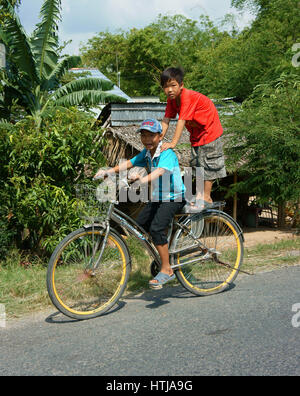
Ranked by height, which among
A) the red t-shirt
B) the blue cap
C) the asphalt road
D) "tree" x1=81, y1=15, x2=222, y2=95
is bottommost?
the asphalt road

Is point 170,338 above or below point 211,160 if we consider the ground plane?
below

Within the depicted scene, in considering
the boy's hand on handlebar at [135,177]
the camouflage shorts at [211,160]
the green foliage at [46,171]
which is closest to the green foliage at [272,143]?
the green foliage at [46,171]

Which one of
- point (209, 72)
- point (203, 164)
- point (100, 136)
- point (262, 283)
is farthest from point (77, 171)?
point (209, 72)

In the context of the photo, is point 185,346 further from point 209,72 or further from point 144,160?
point 209,72

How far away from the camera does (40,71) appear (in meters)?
13.4

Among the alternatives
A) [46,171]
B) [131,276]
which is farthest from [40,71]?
[131,276]

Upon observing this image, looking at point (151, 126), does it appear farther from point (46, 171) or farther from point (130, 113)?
point (130, 113)

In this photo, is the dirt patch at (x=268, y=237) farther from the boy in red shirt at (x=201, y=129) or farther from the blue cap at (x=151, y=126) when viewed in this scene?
the blue cap at (x=151, y=126)

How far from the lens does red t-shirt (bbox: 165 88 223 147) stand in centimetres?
448

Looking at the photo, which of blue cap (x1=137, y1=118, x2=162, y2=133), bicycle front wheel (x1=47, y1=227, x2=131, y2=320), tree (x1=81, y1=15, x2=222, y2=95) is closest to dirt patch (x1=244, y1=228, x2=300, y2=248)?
bicycle front wheel (x1=47, y1=227, x2=131, y2=320)

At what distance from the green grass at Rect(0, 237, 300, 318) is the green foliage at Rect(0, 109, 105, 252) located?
0.95 meters

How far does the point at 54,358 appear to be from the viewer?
123 inches

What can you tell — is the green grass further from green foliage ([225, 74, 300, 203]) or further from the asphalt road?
green foliage ([225, 74, 300, 203])

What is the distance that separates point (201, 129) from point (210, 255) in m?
1.34
